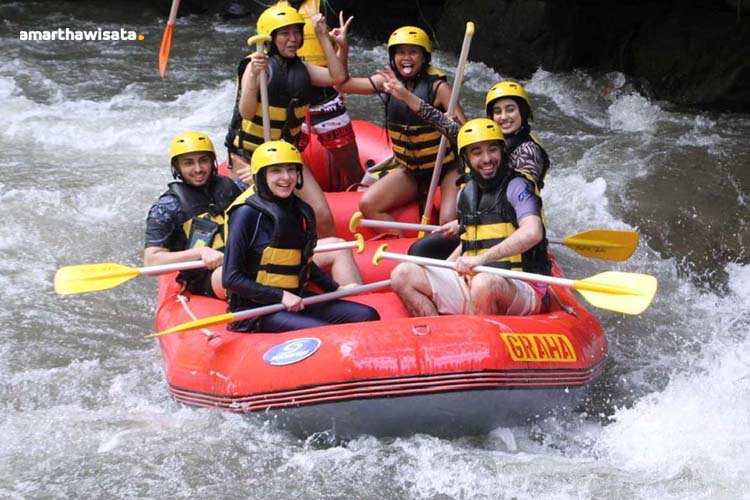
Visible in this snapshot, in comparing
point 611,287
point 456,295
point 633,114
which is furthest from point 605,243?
point 633,114

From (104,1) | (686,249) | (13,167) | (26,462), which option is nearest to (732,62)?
(686,249)

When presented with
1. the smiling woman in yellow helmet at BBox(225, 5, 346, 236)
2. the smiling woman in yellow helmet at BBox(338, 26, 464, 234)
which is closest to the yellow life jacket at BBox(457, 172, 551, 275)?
the smiling woman in yellow helmet at BBox(338, 26, 464, 234)

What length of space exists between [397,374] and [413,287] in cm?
65

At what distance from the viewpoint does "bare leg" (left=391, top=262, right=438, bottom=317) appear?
188 inches

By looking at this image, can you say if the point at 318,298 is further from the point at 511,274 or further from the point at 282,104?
the point at 282,104

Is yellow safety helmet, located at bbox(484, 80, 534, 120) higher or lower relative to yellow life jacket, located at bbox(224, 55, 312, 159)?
higher

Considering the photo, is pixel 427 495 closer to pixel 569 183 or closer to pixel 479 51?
pixel 569 183

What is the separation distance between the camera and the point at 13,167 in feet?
27.3

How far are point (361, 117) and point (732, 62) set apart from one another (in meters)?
3.19

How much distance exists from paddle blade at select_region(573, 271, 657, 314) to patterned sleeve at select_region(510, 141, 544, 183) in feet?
2.11

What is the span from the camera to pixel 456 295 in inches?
189

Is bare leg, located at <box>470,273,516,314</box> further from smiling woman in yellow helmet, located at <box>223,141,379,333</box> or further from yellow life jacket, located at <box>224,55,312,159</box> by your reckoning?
yellow life jacket, located at <box>224,55,312,159</box>

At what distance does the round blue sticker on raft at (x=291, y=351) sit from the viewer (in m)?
4.30

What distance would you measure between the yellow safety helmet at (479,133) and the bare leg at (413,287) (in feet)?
1.88
